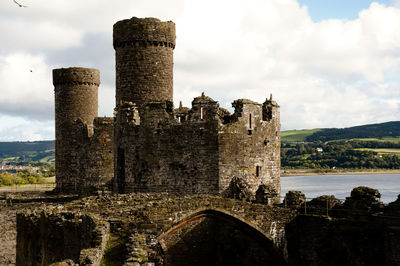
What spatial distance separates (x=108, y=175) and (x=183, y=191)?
1198 centimetres

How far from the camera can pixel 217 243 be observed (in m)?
19.3

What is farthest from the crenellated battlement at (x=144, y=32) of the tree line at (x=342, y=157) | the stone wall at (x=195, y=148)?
the tree line at (x=342, y=157)

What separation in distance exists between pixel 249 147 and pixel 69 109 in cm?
1768

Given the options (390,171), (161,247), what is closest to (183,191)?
(161,247)

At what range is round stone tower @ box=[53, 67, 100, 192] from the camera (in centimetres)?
3466

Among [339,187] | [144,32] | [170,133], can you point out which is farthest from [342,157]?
[170,133]

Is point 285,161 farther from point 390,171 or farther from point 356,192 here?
point 356,192

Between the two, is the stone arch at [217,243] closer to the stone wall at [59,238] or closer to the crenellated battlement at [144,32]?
the stone wall at [59,238]

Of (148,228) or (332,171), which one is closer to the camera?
(148,228)

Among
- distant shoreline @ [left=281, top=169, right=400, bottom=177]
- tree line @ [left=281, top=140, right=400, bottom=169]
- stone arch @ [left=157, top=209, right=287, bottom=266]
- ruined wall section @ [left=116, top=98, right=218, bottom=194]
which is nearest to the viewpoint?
stone arch @ [left=157, top=209, right=287, bottom=266]

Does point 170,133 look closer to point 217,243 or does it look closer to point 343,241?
point 217,243

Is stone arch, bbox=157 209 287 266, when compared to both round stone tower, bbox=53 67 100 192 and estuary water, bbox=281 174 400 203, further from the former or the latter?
estuary water, bbox=281 174 400 203

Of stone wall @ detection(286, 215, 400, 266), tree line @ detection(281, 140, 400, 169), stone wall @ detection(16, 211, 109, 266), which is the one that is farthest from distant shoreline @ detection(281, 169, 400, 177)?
stone wall @ detection(16, 211, 109, 266)

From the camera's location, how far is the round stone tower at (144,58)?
2281 centimetres
